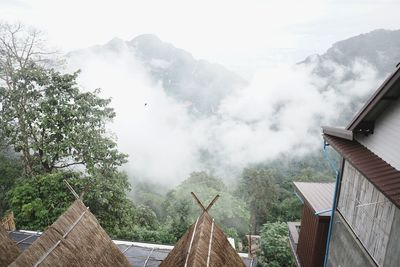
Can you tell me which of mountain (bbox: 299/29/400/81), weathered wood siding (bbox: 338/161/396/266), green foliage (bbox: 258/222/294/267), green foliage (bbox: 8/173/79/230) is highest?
mountain (bbox: 299/29/400/81)

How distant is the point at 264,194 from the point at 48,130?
24.4 m

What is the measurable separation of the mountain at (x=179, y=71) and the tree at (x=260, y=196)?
6518 centimetres

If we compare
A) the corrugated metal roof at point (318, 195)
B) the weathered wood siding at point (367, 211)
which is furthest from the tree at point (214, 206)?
the weathered wood siding at point (367, 211)

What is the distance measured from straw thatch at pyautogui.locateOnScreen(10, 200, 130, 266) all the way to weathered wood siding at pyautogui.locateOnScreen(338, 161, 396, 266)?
19.2 ft

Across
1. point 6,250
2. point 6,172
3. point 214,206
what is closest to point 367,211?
point 6,250

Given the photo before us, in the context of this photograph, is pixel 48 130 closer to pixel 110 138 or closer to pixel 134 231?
pixel 110 138

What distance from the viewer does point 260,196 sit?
36.2 m

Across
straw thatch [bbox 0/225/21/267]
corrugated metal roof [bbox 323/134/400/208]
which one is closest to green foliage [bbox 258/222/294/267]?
corrugated metal roof [bbox 323/134/400/208]

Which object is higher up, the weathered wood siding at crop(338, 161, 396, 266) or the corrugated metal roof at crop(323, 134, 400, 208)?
the corrugated metal roof at crop(323, 134, 400, 208)

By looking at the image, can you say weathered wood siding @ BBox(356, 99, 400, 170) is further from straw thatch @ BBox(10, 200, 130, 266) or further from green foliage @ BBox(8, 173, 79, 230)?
green foliage @ BBox(8, 173, 79, 230)

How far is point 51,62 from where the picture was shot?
2075 centimetres

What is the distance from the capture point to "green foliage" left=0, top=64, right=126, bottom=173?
17578 mm

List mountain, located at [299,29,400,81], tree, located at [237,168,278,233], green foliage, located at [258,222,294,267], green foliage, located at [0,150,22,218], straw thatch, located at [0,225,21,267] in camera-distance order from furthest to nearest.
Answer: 1. mountain, located at [299,29,400,81]
2. tree, located at [237,168,278,233]
3. green foliage, located at [0,150,22,218]
4. green foliage, located at [258,222,294,267]
5. straw thatch, located at [0,225,21,267]

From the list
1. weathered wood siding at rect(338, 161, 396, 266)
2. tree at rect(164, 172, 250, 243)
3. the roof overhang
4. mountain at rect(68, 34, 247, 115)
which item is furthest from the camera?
mountain at rect(68, 34, 247, 115)
